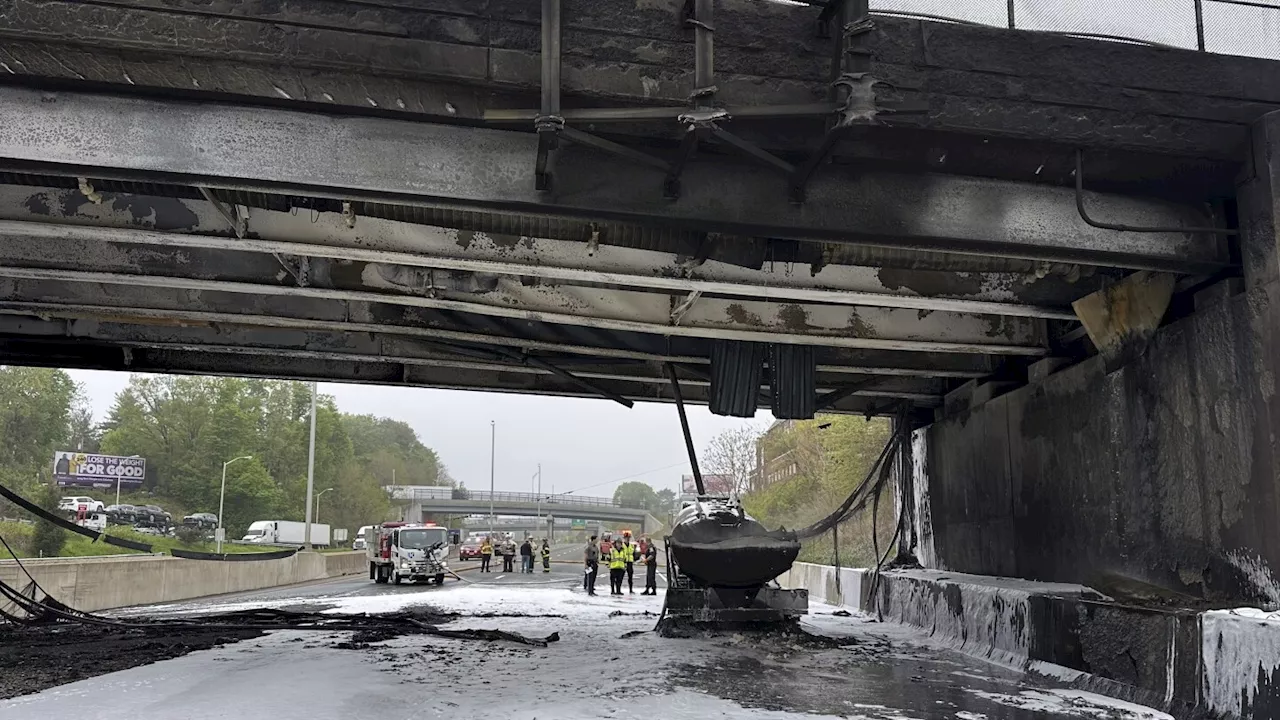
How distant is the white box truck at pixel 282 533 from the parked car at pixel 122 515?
5940 millimetres

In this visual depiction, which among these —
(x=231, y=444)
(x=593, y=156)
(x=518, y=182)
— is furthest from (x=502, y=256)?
(x=231, y=444)

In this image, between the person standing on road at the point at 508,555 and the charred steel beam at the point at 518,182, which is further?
the person standing on road at the point at 508,555

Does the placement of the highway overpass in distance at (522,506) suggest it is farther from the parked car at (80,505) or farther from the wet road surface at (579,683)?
the wet road surface at (579,683)

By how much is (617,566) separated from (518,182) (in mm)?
17232

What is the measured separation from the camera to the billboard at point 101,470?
60656mm

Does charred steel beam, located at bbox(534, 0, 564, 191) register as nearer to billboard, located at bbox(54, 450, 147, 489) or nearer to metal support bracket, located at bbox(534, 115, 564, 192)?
metal support bracket, located at bbox(534, 115, 564, 192)

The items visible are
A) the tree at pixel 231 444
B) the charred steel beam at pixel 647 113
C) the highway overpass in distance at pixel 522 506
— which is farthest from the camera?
the highway overpass in distance at pixel 522 506

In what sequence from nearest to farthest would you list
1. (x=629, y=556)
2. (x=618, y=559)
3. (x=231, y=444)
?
(x=618, y=559) → (x=629, y=556) → (x=231, y=444)

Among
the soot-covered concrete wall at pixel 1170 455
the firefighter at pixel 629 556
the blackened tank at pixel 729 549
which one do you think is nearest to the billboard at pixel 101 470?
the firefighter at pixel 629 556

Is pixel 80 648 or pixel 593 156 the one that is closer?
pixel 593 156

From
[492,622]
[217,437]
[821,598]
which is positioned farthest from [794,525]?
[217,437]

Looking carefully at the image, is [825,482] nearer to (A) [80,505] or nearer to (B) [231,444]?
(A) [80,505]

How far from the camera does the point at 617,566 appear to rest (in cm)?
2286

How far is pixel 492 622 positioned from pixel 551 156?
28.8 ft
